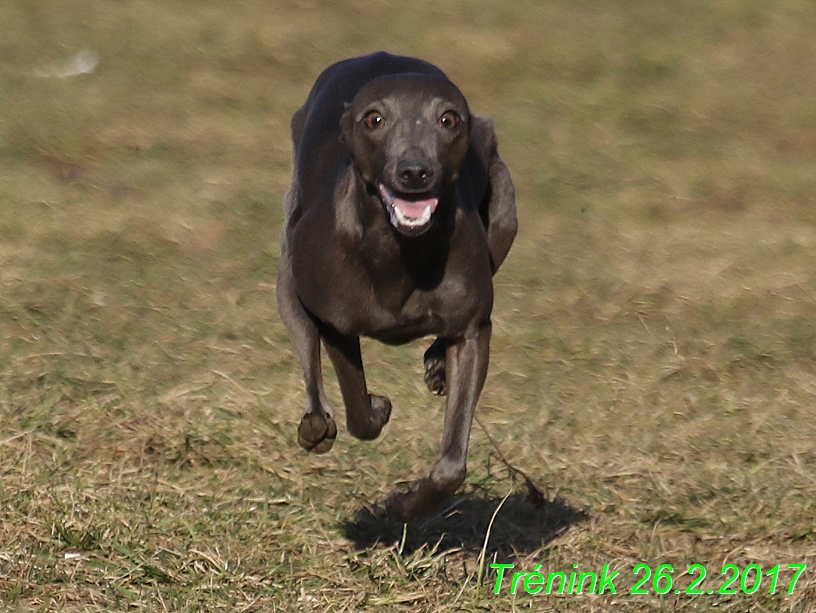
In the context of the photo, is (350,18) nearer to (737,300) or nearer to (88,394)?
(737,300)

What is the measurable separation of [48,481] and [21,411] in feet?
3.57

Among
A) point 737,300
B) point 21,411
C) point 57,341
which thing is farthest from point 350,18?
point 21,411

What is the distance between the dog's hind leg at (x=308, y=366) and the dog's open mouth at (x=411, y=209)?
2.86 ft

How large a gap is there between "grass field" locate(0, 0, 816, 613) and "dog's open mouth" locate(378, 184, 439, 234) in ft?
5.91

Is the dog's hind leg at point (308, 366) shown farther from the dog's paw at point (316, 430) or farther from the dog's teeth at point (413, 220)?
the dog's teeth at point (413, 220)

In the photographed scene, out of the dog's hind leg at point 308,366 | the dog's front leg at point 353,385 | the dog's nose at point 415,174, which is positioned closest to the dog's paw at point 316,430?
the dog's hind leg at point 308,366

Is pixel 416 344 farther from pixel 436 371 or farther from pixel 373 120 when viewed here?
pixel 373 120

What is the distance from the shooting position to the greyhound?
4.86 metres

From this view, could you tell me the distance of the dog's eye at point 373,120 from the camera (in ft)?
16.0

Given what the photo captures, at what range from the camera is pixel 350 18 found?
17.6 m

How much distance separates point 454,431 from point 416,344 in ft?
15.3

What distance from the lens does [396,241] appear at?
5203 mm

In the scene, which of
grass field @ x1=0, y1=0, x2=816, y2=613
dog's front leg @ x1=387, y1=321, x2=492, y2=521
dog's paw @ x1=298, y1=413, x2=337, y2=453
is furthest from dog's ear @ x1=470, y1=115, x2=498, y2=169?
grass field @ x1=0, y1=0, x2=816, y2=613

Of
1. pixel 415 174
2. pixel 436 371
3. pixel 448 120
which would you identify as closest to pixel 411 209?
pixel 415 174
